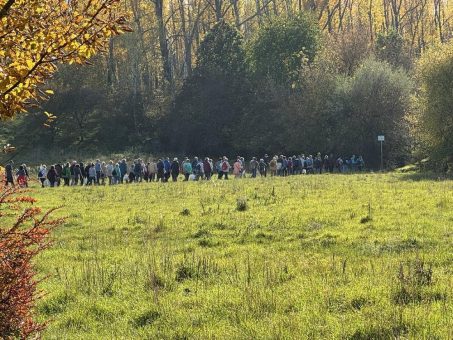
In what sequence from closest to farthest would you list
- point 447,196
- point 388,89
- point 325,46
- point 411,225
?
1. point 411,225
2. point 447,196
3. point 388,89
4. point 325,46

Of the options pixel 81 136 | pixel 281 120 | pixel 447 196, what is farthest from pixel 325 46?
pixel 447 196

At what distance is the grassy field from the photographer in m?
6.01

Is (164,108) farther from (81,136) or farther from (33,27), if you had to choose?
(33,27)

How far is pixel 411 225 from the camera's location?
12188mm

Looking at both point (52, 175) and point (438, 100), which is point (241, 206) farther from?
point (438, 100)

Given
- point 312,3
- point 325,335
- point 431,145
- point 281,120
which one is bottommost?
point 325,335

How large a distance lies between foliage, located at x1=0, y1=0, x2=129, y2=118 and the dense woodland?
33.5 m

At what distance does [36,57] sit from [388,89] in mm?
43980

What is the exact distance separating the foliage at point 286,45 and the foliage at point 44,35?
4978 cm

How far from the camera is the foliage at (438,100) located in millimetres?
32312

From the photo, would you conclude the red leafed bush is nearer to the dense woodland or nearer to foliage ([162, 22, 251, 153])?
the dense woodland

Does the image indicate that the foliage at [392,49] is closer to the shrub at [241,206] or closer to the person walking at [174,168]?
the person walking at [174,168]

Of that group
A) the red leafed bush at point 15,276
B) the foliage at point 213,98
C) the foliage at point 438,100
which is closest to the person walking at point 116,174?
the foliage at point 438,100

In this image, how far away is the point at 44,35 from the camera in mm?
3734
